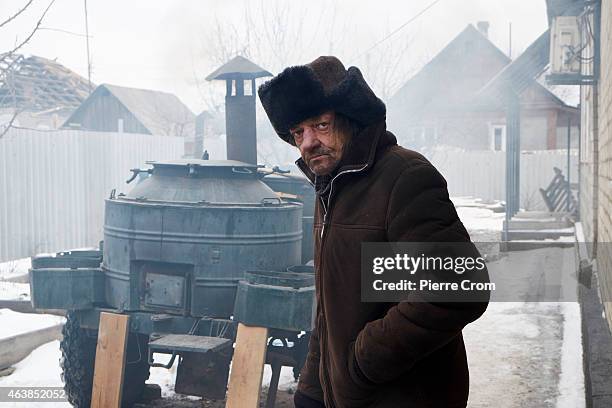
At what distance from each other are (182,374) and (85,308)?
959 millimetres

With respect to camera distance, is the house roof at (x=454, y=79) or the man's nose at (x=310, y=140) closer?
the man's nose at (x=310, y=140)

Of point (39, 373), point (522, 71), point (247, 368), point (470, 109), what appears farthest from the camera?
point (470, 109)

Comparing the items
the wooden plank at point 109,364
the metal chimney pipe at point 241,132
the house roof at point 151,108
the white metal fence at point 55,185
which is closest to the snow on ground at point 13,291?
the white metal fence at point 55,185

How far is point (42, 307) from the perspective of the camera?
643 centimetres

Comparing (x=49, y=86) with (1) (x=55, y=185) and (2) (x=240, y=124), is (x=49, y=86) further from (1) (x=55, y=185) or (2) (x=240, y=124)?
(2) (x=240, y=124)

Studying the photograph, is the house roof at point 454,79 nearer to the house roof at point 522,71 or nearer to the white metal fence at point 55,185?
the house roof at point 522,71

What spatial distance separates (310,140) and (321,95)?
157mm

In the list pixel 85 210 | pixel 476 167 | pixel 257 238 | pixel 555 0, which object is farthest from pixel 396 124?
pixel 257 238

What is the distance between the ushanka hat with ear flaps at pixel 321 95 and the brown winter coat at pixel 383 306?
0.23ft

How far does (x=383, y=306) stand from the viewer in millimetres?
Result: 2484

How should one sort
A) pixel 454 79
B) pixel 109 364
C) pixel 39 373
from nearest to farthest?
pixel 109 364, pixel 39 373, pixel 454 79

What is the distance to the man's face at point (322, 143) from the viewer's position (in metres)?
2.68

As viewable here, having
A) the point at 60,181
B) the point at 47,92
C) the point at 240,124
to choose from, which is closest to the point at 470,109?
the point at 47,92

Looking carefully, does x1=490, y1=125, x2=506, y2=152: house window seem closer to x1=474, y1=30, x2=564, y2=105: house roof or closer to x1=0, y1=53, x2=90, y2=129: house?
x1=0, y1=53, x2=90, y2=129: house
